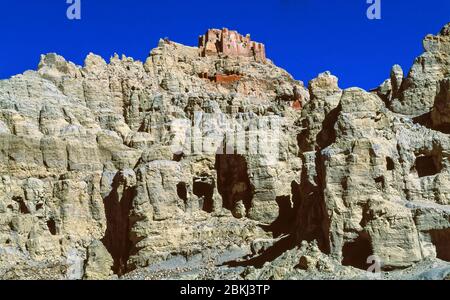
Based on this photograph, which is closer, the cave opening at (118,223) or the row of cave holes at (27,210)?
the cave opening at (118,223)

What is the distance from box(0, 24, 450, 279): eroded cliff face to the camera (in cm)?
4784

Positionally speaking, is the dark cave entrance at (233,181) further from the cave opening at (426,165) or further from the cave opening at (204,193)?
the cave opening at (426,165)

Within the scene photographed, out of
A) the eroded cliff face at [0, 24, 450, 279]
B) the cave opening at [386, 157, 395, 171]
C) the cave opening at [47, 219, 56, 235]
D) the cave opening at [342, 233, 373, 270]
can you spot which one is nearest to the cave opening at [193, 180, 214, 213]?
the eroded cliff face at [0, 24, 450, 279]

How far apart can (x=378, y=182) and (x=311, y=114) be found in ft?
61.4

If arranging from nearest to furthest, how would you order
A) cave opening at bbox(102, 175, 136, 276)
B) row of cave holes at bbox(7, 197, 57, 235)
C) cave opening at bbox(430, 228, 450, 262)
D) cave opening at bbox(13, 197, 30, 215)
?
cave opening at bbox(430, 228, 450, 262) → cave opening at bbox(102, 175, 136, 276) → row of cave holes at bbox(7, 197, 57, 235) → cave opening at bbox(13, 197, 30, 215)

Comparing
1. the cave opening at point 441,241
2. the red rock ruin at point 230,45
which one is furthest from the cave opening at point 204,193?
the red rock ruin at point 230,45

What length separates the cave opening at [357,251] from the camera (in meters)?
46.8

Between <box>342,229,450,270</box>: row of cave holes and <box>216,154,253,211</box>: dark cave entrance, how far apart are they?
16.2m

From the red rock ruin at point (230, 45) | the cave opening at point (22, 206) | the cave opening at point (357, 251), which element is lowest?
the cave opening at point (357, 251)

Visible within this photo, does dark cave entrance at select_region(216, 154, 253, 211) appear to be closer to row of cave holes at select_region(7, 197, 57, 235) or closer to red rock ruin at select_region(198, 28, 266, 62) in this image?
row of cave holes at select_region(7, 197, 57, 235)

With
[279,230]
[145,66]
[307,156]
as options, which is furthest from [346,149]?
[145,66]

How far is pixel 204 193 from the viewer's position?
65.2 metres
